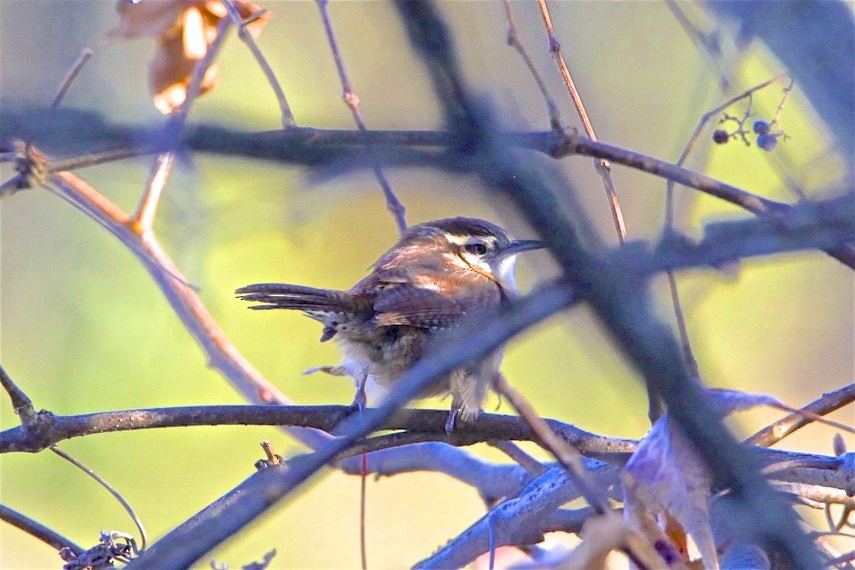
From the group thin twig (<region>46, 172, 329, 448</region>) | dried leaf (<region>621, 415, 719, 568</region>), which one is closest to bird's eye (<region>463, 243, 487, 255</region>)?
thin twig (<region>46, 172, 329, 448</region>)

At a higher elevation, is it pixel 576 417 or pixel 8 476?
pixel 8 476

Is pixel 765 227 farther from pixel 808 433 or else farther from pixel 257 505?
pixel 808 433

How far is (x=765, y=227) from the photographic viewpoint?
986mm

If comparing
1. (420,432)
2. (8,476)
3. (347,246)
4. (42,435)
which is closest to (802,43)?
(420,432)

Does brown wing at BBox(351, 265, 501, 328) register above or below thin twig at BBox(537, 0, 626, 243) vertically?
above

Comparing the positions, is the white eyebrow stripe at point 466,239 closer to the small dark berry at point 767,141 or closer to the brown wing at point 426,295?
the brown wing at point 426,295

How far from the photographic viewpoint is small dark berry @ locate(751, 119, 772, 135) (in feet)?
8.77

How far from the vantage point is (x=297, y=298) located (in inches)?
125

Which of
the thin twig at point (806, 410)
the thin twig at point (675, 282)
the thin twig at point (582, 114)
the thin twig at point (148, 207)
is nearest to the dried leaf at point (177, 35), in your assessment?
the thin twig at point (148, 207)

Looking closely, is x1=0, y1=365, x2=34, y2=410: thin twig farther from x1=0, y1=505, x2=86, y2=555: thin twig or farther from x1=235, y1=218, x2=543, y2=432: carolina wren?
x1=235, y1=218, x2=543, y2=432: carolina wren

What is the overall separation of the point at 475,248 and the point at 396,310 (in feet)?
4.12

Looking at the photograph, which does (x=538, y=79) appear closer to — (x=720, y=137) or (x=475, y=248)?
(x=720, y=137)

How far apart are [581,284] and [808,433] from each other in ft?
27.5

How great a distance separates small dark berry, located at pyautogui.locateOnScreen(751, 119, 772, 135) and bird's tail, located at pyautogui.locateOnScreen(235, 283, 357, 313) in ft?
5.10
